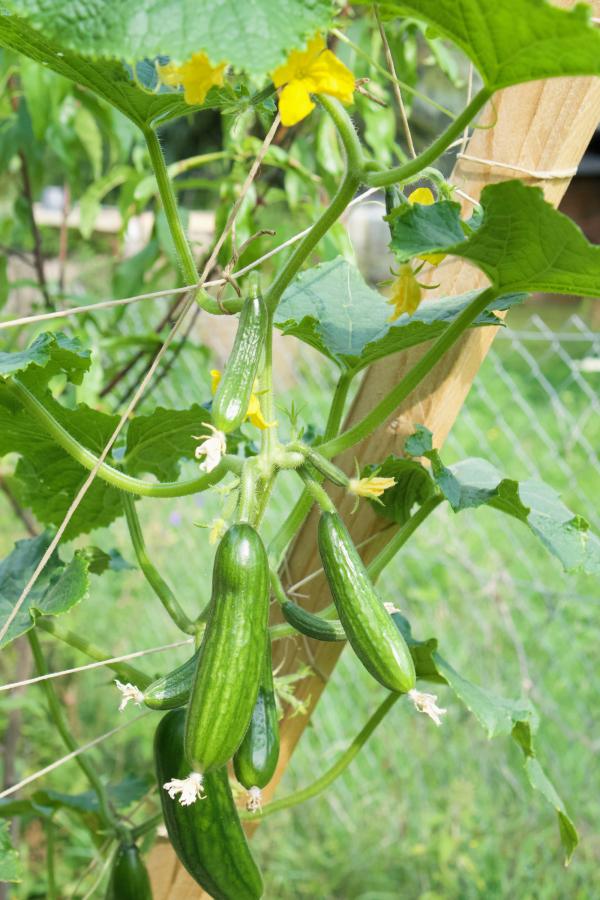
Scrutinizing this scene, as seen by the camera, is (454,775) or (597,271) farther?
(454,775)

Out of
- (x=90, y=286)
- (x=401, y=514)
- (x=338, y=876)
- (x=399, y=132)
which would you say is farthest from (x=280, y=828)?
(x=399, y=132)

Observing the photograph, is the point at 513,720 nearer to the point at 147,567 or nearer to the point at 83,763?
the point at 147,567

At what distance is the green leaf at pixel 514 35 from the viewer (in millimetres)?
656

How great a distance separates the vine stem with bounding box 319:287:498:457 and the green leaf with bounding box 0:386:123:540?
292 mm

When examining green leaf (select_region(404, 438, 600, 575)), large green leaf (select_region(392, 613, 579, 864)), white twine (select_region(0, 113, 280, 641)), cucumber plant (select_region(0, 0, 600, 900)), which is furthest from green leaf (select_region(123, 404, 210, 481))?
large green leaf (select_region(392, 613, 579, 864))

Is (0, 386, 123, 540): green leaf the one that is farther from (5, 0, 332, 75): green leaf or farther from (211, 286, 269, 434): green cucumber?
(5, 0, 332, 75): green leaf

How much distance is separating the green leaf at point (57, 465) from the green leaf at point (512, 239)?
43 centimetres

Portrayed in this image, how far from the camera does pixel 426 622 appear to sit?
3441 mm

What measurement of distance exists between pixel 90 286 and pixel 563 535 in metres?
6.74

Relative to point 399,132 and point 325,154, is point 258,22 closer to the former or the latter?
point 325,154

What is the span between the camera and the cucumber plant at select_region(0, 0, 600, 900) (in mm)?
688

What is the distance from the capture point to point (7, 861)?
109 centimetres

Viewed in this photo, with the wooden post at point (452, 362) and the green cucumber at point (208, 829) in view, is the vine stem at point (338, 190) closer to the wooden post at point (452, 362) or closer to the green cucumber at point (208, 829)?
the wooden post at point (452, 362)

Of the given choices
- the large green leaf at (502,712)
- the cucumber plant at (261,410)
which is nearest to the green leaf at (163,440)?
the cucumber plant at (261,410)
